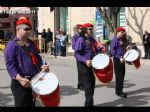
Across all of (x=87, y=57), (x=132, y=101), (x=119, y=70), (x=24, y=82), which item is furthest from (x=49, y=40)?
(x=24, y=82)

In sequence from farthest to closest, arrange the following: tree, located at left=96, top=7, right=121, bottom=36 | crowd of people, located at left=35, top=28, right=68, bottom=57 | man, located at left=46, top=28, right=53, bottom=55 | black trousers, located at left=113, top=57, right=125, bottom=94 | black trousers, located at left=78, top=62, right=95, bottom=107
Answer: man, located at left=46, top=28, right=53, bottom=55
crowd of people, located at left=35, top=28, right=68, bottom=57
tree, located at left=96, top=7, right=121, bottom=36
black trousers, located at left=113, top=57, right=125, bottom=94
black trousers, located at left=78, top=62, right=95, bottom=107

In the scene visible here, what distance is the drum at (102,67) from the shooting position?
8.98 metres

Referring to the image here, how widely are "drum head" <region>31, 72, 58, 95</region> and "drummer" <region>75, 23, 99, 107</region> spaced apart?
2347 mm

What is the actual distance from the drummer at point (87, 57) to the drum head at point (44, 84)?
2.35 metres

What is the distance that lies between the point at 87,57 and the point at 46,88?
2.86m

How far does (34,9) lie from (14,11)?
132 inches

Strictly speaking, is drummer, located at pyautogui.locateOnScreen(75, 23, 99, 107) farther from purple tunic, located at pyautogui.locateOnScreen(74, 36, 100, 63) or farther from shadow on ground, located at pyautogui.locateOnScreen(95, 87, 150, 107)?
shadow on ground, located at pyautogui.locateOnScreen(95, 87, 150, 107)

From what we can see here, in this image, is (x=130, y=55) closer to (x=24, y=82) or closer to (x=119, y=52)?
(x=119, y=52)

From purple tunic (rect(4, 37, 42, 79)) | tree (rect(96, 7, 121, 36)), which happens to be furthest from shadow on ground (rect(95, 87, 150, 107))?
tree (rect(96, 7, 121, 36))

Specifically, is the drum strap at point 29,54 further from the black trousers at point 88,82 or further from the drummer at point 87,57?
the black trousers at point 88,82

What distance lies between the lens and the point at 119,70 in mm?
10625

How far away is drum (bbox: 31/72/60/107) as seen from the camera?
6.25 metres

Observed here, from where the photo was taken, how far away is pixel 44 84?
638 centimetres
